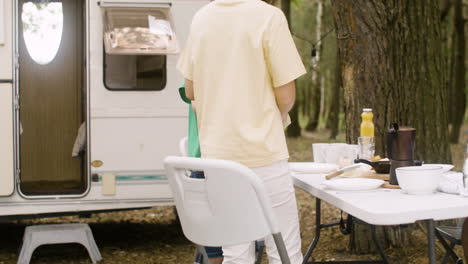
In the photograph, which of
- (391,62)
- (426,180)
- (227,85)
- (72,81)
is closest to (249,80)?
(227,85)

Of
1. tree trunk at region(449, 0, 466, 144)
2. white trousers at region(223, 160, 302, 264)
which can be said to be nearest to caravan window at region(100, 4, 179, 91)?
white trousers at region(223, 160, 302, 264)

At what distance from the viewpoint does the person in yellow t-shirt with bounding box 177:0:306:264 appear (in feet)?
10.6

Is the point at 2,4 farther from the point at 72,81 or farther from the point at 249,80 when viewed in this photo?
the point at 249,80

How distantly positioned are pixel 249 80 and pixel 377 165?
84 cm

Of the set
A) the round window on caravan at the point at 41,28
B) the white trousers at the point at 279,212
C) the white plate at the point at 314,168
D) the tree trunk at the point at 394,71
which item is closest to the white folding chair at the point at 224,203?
the white trousers at the point at 279,212

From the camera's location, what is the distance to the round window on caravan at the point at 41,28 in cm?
655

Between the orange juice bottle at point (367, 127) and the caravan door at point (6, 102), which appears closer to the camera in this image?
the orange juice bottle at point (367, 127)

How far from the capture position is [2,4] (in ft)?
20.8

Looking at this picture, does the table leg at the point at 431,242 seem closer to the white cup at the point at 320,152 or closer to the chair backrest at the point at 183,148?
the white cup at the point at 320,152

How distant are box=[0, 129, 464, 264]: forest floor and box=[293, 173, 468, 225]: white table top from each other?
9.33 feet

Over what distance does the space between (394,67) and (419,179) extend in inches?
121

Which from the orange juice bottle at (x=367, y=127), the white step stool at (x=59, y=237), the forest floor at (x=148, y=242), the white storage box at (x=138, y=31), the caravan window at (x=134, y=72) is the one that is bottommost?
the forest floor at (x=148, y=242)

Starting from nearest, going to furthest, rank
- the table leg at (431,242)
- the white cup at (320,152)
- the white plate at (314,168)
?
1. the table leg at (431,242)
2. the white plate at (314,168)
3. the white cup at (320,152)

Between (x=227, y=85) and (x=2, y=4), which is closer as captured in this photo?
(x=227, y=85)
